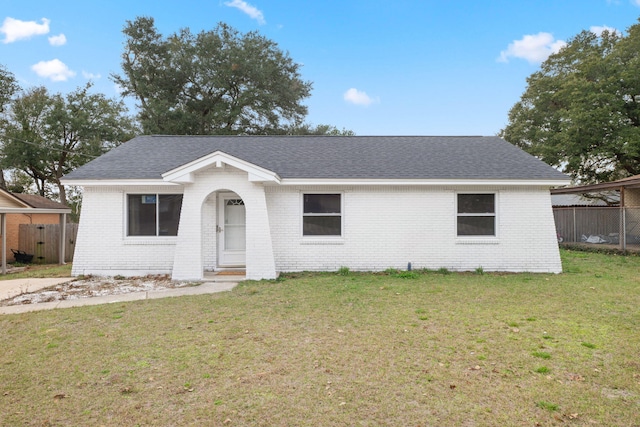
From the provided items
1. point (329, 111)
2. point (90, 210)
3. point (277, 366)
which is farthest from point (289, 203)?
point (329, 111)

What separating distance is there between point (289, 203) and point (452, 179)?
15.7ft

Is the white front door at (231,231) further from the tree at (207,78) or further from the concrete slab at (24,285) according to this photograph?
the tree at (207,78)

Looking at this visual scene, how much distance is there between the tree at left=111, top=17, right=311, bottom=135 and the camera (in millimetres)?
29594

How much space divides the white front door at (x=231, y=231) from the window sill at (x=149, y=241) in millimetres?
1421

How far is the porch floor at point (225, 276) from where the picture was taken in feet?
32.7

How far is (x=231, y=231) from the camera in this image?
11539 mm

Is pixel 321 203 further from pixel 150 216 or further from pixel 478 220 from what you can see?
pixel 150 216

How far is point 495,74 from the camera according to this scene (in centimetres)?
1961

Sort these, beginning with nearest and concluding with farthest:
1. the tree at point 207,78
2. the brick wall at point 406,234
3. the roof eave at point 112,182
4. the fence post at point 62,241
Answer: the roof eave at point 112,182
the brick wall at point 406,234
the fence post at point 62,241
the tree at point 207,78

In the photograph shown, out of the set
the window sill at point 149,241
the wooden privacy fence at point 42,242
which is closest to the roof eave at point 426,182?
the window sill at point 149,241

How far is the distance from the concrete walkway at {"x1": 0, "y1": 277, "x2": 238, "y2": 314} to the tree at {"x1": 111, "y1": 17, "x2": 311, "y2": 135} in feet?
67.4

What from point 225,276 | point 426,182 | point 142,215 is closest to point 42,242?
point 142,215

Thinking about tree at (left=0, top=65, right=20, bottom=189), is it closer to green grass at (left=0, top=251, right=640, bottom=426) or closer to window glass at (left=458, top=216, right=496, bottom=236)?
green grass at (left=0, top=251, right=640, bottom=426)

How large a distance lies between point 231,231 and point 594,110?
2368 cm
